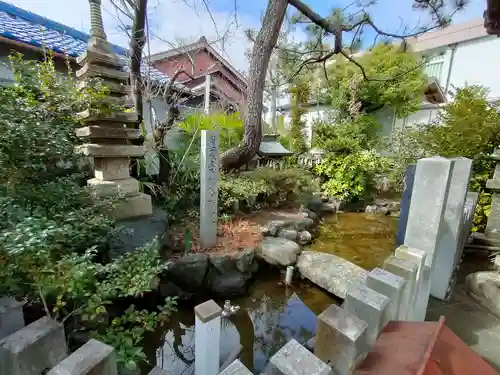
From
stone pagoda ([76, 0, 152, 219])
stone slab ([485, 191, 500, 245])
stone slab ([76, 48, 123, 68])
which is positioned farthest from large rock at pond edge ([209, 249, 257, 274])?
stone slab ([485, 191, 500, 245])

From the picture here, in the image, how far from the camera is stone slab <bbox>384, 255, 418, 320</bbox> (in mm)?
1527

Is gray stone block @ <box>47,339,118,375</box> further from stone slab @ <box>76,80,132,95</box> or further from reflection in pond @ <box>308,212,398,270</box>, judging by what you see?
reflection in pond @ <box>308,212,398,270</box>

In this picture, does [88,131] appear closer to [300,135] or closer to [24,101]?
[24,101]

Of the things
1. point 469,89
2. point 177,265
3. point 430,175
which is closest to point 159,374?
point 430,175

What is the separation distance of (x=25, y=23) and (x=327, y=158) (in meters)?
8.61

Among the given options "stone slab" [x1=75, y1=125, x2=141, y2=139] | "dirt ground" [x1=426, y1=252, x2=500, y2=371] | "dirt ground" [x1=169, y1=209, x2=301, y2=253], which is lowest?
"dirt ground" [x1=169, y1=209, x2=301, y2=253]

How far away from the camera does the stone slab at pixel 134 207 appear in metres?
3.26

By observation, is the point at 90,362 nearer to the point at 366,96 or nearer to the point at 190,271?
the point at 190,271

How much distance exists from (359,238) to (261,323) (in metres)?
3.44

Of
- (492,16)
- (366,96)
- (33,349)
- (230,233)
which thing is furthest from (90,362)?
(366,96)

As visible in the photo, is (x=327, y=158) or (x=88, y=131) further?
→ (x=327, y=158)

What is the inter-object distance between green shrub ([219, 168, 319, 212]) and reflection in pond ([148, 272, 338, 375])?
1.96 m

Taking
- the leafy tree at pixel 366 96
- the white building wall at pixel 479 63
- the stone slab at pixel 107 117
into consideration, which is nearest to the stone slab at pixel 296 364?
the stone slab at pixel 107 117

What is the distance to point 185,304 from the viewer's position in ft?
11.1
